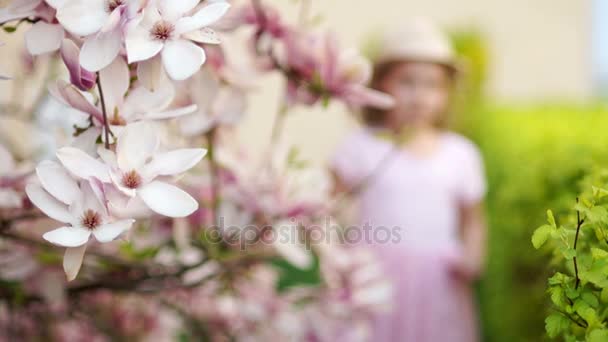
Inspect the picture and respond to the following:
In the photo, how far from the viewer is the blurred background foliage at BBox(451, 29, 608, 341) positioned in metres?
1.96

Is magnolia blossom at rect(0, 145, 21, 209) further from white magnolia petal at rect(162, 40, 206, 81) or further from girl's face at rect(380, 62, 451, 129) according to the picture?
girl's face at rect(380, 62, 451, 129)

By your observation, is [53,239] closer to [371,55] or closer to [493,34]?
[371,55]

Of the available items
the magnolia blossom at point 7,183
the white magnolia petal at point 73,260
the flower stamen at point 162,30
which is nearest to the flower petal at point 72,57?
the flower stamen at point 162,30

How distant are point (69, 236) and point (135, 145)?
14 cm

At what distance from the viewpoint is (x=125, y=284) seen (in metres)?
1.51

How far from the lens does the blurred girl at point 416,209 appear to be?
10.5 ft

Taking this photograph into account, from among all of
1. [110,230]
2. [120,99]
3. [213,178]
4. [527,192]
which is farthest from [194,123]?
[527,192]

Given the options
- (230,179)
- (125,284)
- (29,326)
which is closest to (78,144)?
(125,284)

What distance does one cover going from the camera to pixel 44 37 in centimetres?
100

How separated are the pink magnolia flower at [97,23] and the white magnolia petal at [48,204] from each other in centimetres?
16

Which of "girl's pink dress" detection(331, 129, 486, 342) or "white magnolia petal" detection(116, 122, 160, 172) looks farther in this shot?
"girl's pink dress" detection(331, 129, 486, 342)

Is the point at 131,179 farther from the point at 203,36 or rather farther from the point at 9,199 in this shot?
the point at 9,199

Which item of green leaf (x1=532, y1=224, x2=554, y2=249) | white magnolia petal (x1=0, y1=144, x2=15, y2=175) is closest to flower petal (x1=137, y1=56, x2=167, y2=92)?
white magnolia petal (x1=0, y1=144, x2=15, y2=175)

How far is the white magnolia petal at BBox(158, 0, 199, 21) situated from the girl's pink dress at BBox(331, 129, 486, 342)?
2.31m
